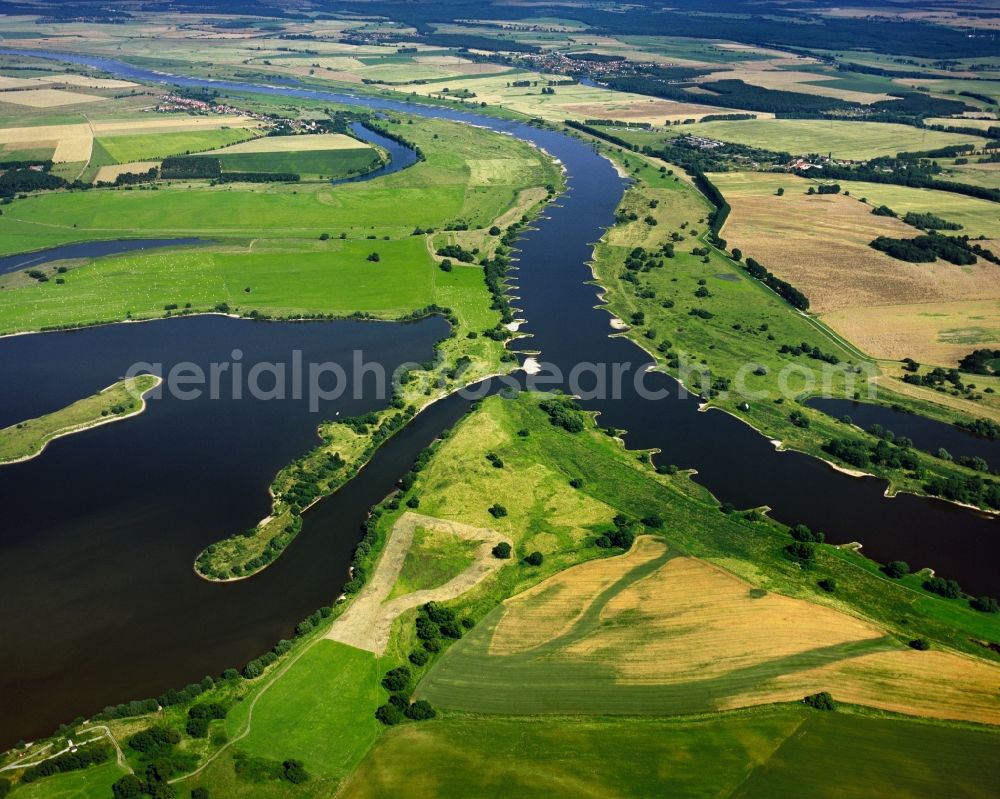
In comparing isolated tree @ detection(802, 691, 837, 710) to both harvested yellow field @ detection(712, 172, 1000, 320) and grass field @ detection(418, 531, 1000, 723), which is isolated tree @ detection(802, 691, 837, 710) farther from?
harvested yellow field @ detection(712, 172, 1000, 320)

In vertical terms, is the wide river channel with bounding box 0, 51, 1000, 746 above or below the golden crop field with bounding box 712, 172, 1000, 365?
below

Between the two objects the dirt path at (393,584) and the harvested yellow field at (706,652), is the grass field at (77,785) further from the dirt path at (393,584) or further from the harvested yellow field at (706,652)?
the harvested yellow field at (706,652)

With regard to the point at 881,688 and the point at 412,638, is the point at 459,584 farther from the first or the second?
the point at 881,688

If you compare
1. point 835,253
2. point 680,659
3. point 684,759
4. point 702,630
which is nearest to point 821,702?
point 702,630

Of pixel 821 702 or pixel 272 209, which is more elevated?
pixel 272 209

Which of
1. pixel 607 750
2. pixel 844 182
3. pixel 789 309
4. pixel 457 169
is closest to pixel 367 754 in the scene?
pixel 607 750

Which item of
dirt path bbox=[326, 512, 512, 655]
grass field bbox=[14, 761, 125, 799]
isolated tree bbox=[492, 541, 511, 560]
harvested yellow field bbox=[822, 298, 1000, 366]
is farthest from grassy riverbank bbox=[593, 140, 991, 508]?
grass field bbox=[14, 761, 125, 799]

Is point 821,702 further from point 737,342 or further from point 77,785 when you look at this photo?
point 737,342

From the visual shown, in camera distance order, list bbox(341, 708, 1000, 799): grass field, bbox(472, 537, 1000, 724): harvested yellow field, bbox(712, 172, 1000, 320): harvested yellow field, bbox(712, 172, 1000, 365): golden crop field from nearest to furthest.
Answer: bbox(341, 708, 1000, 799): grass field
bbox(472, 537, 1000, 724): harvested yellow field
bbox(712, 172, 1000, 365): golden crop field
bbox(712, 172, 1000, 320): harvested yellow field
